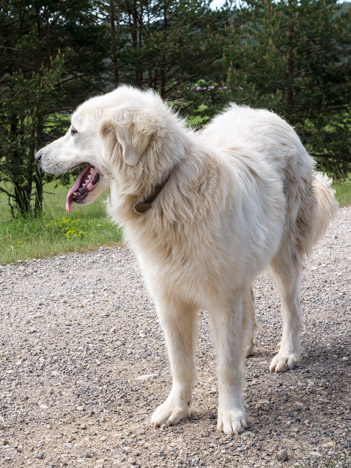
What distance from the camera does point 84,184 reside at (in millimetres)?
3092

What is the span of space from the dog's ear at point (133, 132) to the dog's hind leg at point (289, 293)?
1.52m

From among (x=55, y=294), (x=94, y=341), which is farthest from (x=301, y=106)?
(x=94, y=341)

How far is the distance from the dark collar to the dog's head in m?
0.05

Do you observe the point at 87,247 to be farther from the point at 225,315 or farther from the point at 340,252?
the point at 225,315

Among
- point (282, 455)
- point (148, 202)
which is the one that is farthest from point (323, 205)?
point (282, 455)

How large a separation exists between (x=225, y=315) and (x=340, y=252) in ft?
13.5

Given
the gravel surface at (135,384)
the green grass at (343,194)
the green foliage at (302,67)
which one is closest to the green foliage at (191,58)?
the green foliage at (302,67)

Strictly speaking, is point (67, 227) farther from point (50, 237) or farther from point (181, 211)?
point (181, 211)

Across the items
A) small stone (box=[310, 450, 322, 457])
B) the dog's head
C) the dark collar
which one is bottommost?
small stone (box=[310, 450, 322, 457])

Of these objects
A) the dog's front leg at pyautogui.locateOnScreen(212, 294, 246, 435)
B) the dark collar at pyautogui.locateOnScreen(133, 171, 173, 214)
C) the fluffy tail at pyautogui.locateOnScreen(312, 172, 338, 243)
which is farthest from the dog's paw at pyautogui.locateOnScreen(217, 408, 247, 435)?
the fluffy tail at pyautogui.locateOnScreen(312, 172, 338, 243)

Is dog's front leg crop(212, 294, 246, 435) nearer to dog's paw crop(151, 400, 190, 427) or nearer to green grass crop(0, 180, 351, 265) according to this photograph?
dog's paw crop(151, 400, 190, 427)

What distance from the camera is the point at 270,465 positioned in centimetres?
267

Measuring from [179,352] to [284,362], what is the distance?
0.92 meters

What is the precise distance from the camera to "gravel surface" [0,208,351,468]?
2867 mm
